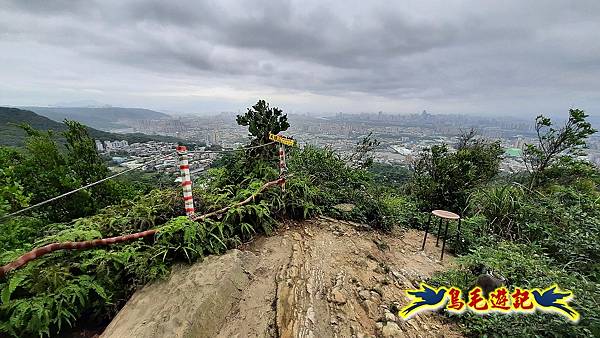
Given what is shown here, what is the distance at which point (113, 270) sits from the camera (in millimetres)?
3061

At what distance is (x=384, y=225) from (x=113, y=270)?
4.59 m

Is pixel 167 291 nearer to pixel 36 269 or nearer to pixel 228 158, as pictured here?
pixel 36 269

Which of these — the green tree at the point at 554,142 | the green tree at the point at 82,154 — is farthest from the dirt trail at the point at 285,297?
→ the green tree at the point at 554,142

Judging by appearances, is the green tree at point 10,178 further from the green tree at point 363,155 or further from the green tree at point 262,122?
the green tree at point 363,155

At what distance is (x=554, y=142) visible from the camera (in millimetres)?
8922

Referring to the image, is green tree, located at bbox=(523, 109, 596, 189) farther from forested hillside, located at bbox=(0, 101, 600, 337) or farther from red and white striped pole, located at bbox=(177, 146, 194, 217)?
red and white striped pole, located at bbox=(177, 146, 194, 217)

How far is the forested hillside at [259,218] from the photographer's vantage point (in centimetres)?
260

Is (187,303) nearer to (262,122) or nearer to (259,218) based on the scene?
(259,218)

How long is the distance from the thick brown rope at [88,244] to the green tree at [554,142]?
31.5 feet

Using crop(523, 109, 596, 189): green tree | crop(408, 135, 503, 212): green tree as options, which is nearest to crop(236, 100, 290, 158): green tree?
crop(408, 135, 503, 212): green tree

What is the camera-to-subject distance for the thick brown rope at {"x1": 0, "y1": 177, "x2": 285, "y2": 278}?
1.95 m

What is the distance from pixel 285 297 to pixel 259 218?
5.52ft

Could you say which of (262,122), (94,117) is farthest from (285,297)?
(94,117)

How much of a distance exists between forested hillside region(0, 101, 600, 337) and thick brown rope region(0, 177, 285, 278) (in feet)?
0.26
